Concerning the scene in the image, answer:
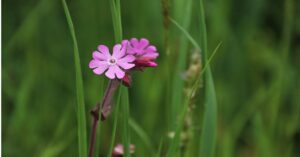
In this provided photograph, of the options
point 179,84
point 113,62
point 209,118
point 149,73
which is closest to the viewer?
point 113,62

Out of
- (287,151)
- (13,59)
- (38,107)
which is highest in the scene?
(13,59)

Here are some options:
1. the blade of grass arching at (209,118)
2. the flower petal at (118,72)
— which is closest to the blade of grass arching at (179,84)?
the blade of grass arching at (209,118)

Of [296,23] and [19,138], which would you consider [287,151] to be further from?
[296,23]

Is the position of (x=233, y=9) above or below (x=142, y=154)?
above

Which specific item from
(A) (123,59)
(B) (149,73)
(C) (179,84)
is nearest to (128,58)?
(A) (123,59)

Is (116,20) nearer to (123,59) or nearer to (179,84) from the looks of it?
(123,59)

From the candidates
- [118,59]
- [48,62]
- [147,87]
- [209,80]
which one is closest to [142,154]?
[147,87]
